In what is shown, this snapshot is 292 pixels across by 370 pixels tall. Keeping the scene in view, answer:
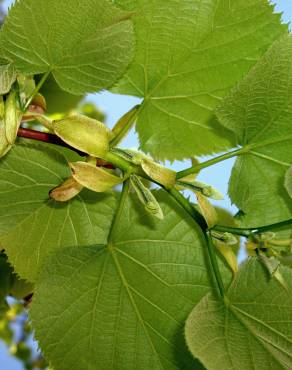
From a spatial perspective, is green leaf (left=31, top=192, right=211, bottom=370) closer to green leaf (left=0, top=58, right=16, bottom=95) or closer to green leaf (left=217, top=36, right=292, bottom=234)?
green leaf (left=217, top=36, right=292, bottom=234)

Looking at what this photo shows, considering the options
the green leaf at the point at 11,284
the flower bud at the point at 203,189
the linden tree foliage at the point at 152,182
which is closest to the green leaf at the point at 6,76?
the linden tree foliage at the point at 152,182

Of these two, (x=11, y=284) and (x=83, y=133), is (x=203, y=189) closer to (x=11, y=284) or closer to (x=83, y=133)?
(x=83, y=133)

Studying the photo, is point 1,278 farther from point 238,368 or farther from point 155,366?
point 238,368

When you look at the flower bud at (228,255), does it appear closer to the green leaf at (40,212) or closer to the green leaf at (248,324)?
the green leaf at (248,324)

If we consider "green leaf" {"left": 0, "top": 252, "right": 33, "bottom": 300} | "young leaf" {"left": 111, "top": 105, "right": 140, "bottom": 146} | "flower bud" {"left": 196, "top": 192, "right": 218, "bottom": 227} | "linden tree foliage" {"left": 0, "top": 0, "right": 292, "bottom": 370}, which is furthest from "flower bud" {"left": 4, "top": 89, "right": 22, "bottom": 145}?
"green leaf" {"left": 0, "top": 252, "right": 33, "bottom": 300}

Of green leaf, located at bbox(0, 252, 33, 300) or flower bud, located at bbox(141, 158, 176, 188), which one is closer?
flower bud, located at bbox(141, 158, 176, 188)

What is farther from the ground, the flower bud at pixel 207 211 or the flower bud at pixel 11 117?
the flower bud at pixel 11 117

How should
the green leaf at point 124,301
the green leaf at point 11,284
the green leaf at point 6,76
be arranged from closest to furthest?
the green leaf at point 6,76 → the green leaf at point 124,301 → the green leaf at point 11,284

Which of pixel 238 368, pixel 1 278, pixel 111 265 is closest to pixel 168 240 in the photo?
pixel 111 265
